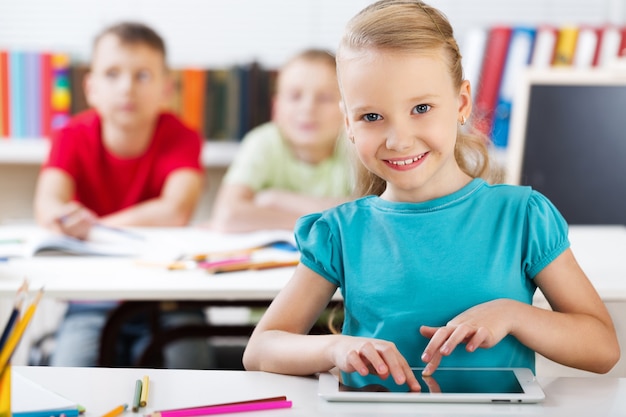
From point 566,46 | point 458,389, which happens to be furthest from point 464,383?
point 566,46

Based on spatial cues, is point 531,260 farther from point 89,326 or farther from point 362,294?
point 89,326

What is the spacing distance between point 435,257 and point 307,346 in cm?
22

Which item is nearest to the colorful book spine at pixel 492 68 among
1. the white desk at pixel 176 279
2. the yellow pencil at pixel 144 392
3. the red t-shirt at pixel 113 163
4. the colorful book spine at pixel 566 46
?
the colorful book spine at pixel 566 46

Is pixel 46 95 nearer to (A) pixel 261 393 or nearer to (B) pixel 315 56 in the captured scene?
(B) pixel 315 56

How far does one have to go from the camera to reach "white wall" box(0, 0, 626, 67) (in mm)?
3549

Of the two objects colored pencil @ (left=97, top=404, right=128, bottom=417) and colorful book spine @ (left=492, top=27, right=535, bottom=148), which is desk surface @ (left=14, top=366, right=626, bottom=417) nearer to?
colored pencil @ (left=97, top=404, right=128, bottom=417)

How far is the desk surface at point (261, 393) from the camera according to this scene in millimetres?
1003

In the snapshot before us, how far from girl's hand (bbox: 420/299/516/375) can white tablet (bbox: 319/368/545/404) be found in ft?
0.08

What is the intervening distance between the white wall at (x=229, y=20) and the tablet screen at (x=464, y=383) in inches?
103

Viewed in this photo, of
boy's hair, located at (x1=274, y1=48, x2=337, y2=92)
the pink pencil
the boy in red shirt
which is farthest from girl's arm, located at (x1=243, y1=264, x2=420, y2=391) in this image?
boy's hair, located at (x1=274, y1=48, x2=337, y2=92)

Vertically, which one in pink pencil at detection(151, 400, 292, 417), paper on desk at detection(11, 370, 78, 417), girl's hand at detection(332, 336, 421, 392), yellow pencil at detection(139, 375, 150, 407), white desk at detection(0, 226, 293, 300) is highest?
girl's hand at detection(332, 336, 421, 392)

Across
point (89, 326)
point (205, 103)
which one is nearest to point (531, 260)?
point (89, 326)

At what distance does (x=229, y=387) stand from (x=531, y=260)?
439 millimetres

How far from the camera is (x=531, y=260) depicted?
3.97ft
